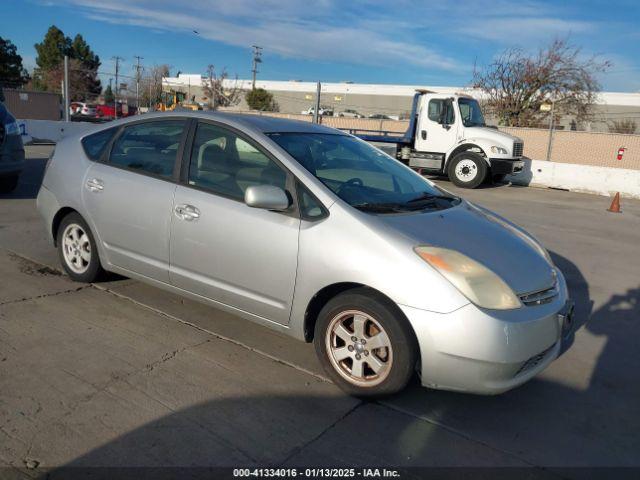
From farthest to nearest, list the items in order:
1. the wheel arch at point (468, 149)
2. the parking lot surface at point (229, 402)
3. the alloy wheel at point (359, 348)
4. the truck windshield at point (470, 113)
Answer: the truck windshield at point (470, 113) < the wheel arch at point (468, 149) < the alloy wheel at point (359, 348) < the parking lot surface at point (229, 402)

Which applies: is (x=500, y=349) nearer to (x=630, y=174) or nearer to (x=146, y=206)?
(x=146, y=206)

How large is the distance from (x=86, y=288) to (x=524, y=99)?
109ft

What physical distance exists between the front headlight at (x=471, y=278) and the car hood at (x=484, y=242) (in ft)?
0.20

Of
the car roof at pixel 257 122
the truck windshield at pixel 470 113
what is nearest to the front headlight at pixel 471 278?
the car roof at pixel 257 122

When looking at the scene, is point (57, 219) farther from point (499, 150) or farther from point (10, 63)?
point (10, 63)

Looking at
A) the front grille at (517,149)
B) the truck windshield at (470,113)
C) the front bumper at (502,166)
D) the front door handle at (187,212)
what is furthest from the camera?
the truck windshield at (470,113)

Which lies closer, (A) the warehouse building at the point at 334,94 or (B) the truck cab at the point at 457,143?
(B) the truck cab at the point at 457,143

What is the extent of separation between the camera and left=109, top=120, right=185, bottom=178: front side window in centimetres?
404

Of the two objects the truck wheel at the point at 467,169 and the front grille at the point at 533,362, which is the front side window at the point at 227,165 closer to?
the front grille at the point at 533,362

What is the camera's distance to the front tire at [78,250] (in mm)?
4551

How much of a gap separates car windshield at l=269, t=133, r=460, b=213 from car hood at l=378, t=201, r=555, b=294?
0.18m

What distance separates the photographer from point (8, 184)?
8.80 meters

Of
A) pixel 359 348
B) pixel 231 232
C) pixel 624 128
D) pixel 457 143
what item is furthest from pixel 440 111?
→ pixel 624 128

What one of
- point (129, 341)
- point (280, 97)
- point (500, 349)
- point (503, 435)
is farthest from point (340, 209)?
point (280, 97)
